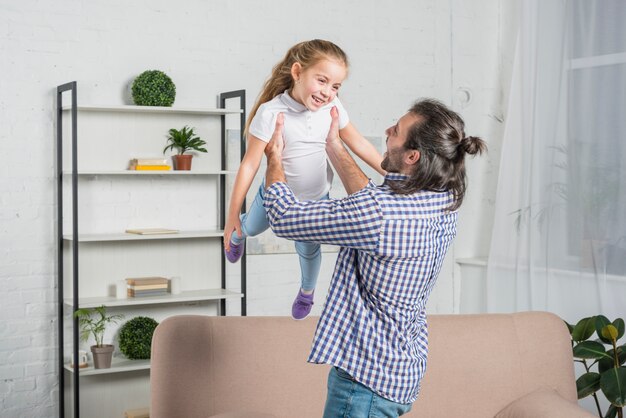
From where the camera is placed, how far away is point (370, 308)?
6.78 feet

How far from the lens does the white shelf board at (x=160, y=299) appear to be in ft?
14.3

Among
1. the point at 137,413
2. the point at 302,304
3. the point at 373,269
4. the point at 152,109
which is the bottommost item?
the point at 137,413

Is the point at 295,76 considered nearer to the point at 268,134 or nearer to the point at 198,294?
the point at 268,134

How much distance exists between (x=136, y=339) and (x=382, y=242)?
279 cm

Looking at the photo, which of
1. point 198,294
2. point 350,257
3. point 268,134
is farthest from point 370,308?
point 198,294

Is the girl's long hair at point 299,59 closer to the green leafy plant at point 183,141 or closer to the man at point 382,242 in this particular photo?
the man at point 382,242

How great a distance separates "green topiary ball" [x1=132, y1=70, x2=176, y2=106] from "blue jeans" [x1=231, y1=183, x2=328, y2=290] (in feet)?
7.92

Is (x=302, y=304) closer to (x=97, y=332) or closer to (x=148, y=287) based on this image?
(x=148, y=287)

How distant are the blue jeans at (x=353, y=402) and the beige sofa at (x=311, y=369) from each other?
3.29 ft

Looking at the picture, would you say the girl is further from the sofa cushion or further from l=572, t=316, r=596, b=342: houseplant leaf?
l=572, t=316, r=596, b=342: houseplant leaf

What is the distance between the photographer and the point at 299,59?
1.98 m

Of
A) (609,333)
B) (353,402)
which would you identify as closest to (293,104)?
(353,402)

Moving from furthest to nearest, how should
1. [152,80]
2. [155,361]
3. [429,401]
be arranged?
[152,80] → [429,401] → [155,361]

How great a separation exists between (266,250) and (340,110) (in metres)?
3.03
